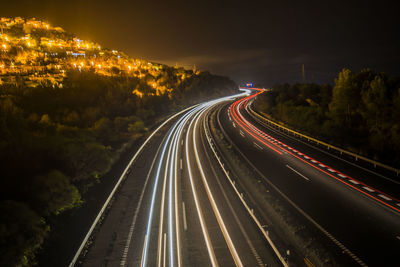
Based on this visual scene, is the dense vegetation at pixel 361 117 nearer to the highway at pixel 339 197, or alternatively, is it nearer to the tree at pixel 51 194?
the highway at pixel 339 197

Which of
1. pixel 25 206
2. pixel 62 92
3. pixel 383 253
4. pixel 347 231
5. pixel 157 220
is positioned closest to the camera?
pixel 383 253

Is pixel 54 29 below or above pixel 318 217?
above

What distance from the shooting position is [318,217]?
14.4m

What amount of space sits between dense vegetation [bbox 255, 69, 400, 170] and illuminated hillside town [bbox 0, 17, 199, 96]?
5042 centimetres

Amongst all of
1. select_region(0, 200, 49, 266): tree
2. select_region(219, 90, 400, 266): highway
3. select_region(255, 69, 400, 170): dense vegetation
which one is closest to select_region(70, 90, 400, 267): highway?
select_region(219, 90, 400, 266): highway

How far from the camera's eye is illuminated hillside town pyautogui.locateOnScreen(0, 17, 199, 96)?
7031cm

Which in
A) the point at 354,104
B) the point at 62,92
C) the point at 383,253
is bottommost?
the point at 383,253

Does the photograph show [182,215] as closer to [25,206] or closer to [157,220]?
[157,220]

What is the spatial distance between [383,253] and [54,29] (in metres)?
245

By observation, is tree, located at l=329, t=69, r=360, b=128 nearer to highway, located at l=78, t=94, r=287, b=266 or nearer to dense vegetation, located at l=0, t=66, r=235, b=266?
highway, located at l=78, t=94, r=287, b=266

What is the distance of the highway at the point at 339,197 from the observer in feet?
38.4

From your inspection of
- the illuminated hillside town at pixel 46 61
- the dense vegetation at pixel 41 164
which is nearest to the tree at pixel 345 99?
the dense vegetation at pixel 41 164

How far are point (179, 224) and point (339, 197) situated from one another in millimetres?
12576

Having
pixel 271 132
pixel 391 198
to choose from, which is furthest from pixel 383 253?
pixel 271 132
